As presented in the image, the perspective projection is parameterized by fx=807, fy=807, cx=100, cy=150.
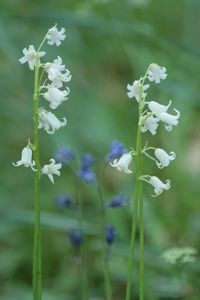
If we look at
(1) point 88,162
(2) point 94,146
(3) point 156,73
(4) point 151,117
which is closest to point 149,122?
(4) point 151,117

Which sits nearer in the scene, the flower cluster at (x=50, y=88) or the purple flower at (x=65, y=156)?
the flower cluster at (x=50, y=88)

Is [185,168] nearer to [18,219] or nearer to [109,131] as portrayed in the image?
[109,131]

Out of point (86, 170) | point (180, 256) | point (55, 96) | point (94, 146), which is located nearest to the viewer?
point (55, 96)

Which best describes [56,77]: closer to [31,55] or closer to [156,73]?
[31,55]

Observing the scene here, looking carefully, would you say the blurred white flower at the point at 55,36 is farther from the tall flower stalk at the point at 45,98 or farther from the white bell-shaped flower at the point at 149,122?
the white bell-shaped flower at the point at 149,122

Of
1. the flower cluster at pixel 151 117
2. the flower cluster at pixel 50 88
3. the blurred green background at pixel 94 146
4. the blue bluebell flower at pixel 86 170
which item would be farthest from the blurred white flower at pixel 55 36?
the blurred green background at pixel 94 146

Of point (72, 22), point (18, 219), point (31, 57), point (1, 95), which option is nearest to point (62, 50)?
point (1, 95)

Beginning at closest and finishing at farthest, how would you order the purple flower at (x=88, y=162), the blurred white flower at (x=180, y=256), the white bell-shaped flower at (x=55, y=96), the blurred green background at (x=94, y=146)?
1. the white bell-shaped flower at (x=55, y=96)
2. the blurred white flower at (x=180, y=256)
3. the purple flower at (x=88, y=162)
4. the blurred green background at (x=94, y=146)

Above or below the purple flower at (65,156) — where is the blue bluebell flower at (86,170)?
below
